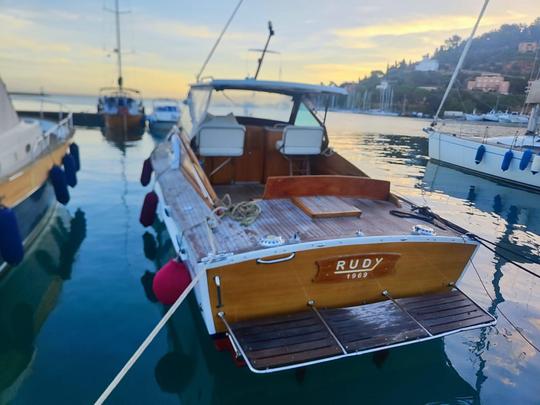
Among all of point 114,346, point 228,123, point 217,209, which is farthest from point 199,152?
point 114,346

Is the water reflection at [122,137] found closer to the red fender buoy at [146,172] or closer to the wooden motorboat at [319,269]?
the red fender buoy at [146,172]

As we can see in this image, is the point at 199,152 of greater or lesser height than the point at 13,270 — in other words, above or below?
above

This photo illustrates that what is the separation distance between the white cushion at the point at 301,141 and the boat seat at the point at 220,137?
818mm

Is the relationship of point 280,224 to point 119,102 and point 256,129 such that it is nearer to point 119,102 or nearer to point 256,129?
point 256,129

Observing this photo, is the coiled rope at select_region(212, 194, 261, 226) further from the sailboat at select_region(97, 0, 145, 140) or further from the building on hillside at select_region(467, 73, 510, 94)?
the building on hillside at select_region(467, 73, 510, 94)

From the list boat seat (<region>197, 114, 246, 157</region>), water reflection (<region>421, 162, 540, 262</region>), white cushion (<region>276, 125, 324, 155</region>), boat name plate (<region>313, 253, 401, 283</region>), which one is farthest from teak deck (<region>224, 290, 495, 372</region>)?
boat seat (<region>197, 114, 246, 157</region>)

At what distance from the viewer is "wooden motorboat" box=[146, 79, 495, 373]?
3529 mm

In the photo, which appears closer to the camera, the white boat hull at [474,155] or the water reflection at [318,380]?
the water reflection at [318,380]

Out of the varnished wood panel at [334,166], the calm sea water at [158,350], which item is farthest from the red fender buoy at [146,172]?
the varnished wood panel at [334,166]

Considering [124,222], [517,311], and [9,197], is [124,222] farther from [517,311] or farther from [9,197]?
[517,311]

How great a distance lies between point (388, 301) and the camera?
4379 millimetres

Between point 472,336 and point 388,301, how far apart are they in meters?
1.90

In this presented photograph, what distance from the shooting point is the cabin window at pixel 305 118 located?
7406 mm

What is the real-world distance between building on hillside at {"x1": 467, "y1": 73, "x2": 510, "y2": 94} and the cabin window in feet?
111
